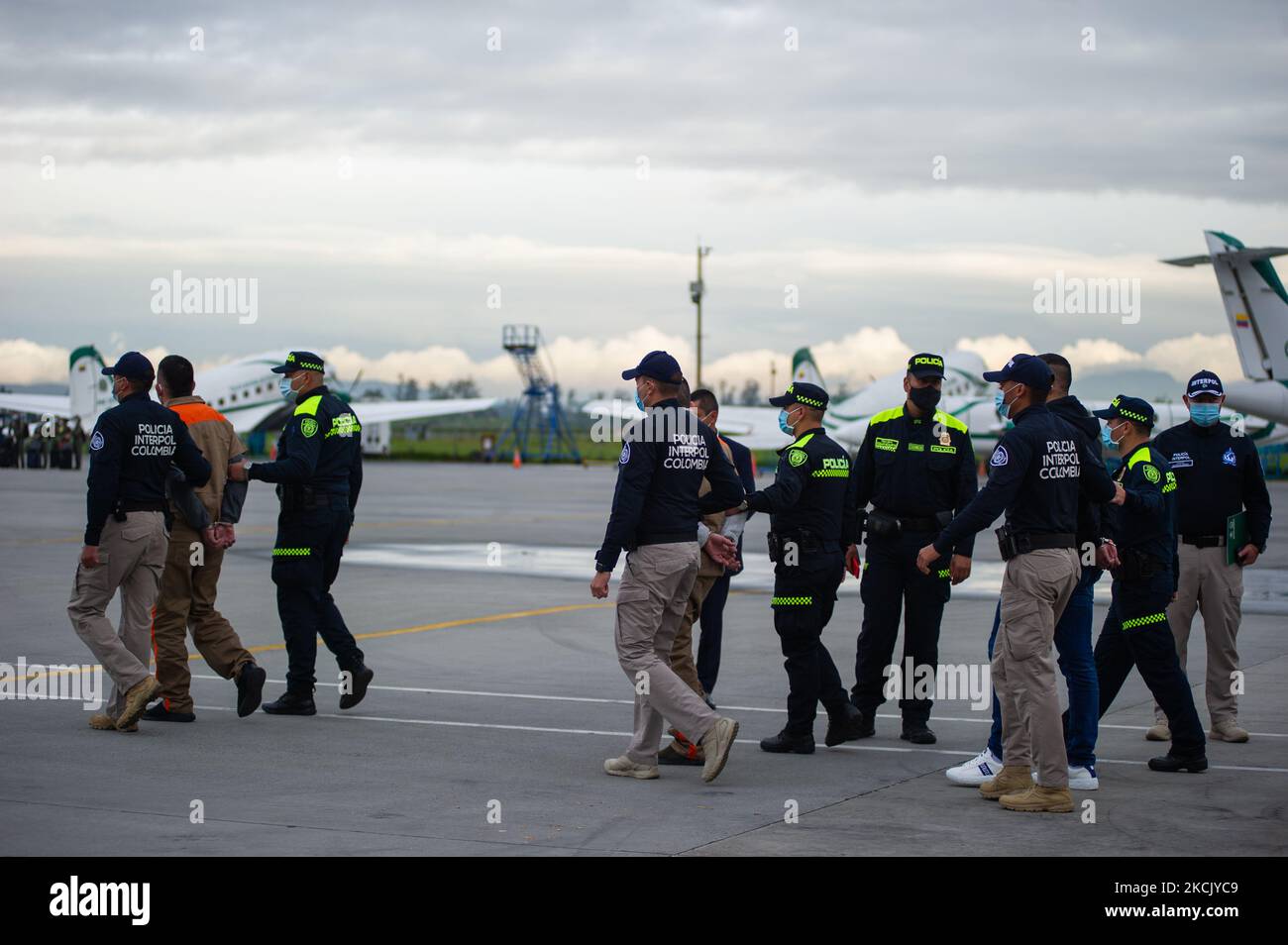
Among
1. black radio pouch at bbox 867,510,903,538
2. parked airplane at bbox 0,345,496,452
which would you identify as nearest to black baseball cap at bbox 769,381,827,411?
black radio pouch at bbox 867,510,903,538

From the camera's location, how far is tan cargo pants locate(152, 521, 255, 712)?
930 cm

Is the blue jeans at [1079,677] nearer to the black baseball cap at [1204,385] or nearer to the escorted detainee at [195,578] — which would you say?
the black baseball cap at [1204,385]

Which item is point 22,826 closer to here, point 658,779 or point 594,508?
point 658,779

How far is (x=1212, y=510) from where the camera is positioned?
9.48 m

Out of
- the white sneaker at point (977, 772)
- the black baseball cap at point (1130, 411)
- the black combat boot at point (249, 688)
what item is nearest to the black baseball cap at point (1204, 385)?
the black baseball cap at point (1130, 411)

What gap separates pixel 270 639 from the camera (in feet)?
41.9

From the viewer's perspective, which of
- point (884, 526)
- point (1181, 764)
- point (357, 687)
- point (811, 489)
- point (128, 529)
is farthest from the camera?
point (357, 687)

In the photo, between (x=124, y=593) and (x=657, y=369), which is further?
(x=124, y=593)

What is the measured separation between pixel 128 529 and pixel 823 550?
13.4 feet

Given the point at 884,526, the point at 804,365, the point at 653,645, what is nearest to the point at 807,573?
the point at 884,526

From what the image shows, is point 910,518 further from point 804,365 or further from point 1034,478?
point 804,365

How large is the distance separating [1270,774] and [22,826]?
6.23 meters

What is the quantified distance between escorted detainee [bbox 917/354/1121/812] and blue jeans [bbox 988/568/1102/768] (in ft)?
1.22

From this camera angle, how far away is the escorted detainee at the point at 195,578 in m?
9.27
